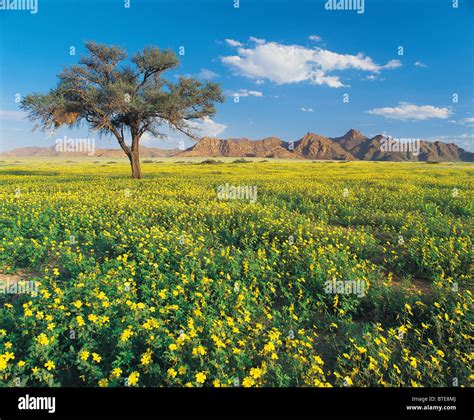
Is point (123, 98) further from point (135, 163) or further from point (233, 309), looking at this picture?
point (233, 309)

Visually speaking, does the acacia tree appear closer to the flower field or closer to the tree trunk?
the tree trunk

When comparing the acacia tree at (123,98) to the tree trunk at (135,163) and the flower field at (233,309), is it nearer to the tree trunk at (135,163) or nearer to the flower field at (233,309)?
the tree trunk at (135,163)

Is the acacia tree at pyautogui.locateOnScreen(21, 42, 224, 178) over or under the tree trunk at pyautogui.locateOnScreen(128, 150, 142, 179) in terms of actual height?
over

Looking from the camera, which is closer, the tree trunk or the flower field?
the flower field

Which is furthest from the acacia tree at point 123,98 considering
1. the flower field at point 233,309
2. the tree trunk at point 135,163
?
the flower field at point 233,309

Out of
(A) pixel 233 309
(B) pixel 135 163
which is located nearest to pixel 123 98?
(B) pixel 135 163

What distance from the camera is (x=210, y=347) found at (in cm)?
418

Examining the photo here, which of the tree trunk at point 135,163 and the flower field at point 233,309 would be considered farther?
the tree trunk at point 135,163

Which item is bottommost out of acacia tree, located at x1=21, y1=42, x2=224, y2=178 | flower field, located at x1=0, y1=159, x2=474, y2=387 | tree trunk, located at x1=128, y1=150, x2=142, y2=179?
flower field, located at x1=0, y1=159, x2=474, y2=387

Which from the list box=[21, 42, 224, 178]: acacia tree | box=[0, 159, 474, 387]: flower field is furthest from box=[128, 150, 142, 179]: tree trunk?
box=[0, 159, 474, 387]: flower field

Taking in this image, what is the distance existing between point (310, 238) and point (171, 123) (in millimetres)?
25443

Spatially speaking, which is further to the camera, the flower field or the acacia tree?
the acacia tree

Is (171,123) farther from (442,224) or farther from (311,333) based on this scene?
(311,333)
